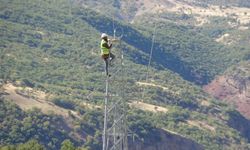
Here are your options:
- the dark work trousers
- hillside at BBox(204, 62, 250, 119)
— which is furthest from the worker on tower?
hillside at BBox(204, 62, 250, 119)

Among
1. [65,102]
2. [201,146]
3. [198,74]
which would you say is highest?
[65,102]

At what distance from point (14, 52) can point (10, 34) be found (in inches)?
538

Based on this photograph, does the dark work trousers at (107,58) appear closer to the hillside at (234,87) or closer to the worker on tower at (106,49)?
the worker on tower at (106,49)

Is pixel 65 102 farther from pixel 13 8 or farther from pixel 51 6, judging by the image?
pixel 51 6

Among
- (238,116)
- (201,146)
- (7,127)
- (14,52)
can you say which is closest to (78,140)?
(7,127)

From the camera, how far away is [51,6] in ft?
590

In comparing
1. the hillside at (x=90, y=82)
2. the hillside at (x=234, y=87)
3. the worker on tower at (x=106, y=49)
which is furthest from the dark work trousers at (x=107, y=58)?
the hillside at (x=234, y=87)

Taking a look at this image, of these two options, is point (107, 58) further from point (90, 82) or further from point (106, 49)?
point (90, 82)

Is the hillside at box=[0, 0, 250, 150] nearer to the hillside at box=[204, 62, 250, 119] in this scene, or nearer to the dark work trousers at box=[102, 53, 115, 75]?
the hillside at box=[204, 62, 250, 119]

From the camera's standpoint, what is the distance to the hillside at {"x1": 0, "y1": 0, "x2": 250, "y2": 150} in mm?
91875

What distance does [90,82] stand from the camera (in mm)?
123875

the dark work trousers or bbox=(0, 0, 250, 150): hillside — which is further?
bbox=(0, 0, 250, 150): hillside

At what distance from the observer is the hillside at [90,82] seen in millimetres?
91875

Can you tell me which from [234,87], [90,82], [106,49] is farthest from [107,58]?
[234,87]
